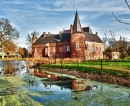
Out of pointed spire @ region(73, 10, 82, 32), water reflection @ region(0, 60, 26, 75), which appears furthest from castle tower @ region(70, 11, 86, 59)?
water reflection @ region(0, 60, 26, 75)

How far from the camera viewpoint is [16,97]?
9289mm

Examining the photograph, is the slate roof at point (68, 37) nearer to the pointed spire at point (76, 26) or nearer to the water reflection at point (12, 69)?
the pointed spire at point (76, 26)

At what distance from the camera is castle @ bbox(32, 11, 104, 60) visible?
42188 millimetres

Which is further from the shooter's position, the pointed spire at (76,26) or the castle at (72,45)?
the castle at (72,45)

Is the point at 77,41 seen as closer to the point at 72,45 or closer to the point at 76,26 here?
the point at 72,45

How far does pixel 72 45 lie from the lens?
42.5 m

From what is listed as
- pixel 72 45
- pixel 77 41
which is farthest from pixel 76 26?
pixel 72 45

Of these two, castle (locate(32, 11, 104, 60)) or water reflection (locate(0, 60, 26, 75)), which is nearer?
water reflection (locate(0, 60, 26, 75))

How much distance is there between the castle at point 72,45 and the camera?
42188 millimetres

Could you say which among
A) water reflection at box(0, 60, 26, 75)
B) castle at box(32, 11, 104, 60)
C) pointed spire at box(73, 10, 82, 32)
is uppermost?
pointed spire at box(73, 10, 82, 32)

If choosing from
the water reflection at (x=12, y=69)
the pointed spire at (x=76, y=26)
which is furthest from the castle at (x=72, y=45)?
the water reflection at (x=12, y=69)

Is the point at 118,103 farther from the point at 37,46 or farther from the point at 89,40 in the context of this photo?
the point at 37,46

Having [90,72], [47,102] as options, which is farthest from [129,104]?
[90,72]

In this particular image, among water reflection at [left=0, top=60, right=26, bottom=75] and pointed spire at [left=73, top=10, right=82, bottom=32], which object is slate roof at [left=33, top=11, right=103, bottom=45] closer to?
pointed spire at [left=73, top=10, right=82, bottom=32]
